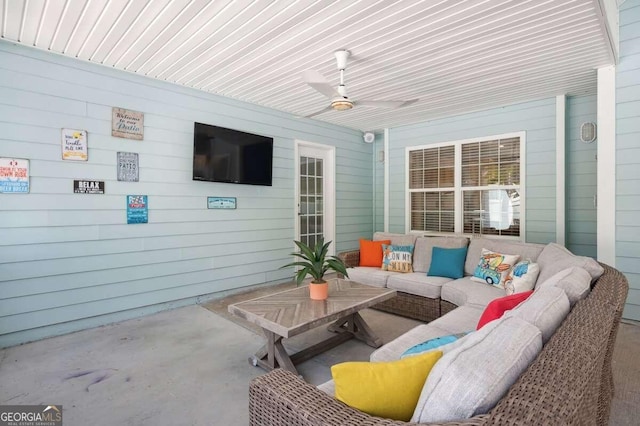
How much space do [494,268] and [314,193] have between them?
3.11 meters

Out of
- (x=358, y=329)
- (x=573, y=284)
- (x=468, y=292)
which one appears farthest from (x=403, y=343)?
(x=468, y=292)

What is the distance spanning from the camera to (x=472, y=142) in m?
5.14

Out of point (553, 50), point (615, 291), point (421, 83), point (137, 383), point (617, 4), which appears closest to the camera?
point (615, 291)

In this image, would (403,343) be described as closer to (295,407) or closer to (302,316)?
(302,316)

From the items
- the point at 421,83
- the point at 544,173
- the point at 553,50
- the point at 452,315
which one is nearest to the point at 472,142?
the point at 544,173

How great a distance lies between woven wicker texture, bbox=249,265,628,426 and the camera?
74 cm

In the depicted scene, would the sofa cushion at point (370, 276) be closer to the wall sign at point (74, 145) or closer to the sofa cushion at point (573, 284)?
the sofa cushion at point (573, 284)

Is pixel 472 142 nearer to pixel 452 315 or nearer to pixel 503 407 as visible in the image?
pixel 452 315

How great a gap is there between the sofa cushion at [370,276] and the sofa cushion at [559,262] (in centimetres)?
151

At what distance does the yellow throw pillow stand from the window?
451 centimetres

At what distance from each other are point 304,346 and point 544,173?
3.91 metres

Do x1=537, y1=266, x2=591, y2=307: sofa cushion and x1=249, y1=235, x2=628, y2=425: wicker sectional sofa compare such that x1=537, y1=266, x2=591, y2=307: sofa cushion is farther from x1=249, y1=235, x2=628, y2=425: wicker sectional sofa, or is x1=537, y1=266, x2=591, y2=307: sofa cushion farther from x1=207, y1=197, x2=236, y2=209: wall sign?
x1=207, y1=197, x2=236, y2=209: wall sign

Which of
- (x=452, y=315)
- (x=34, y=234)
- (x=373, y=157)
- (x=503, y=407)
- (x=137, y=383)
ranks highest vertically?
(x=373, y=157)

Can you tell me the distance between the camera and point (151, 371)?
2.52 meters
